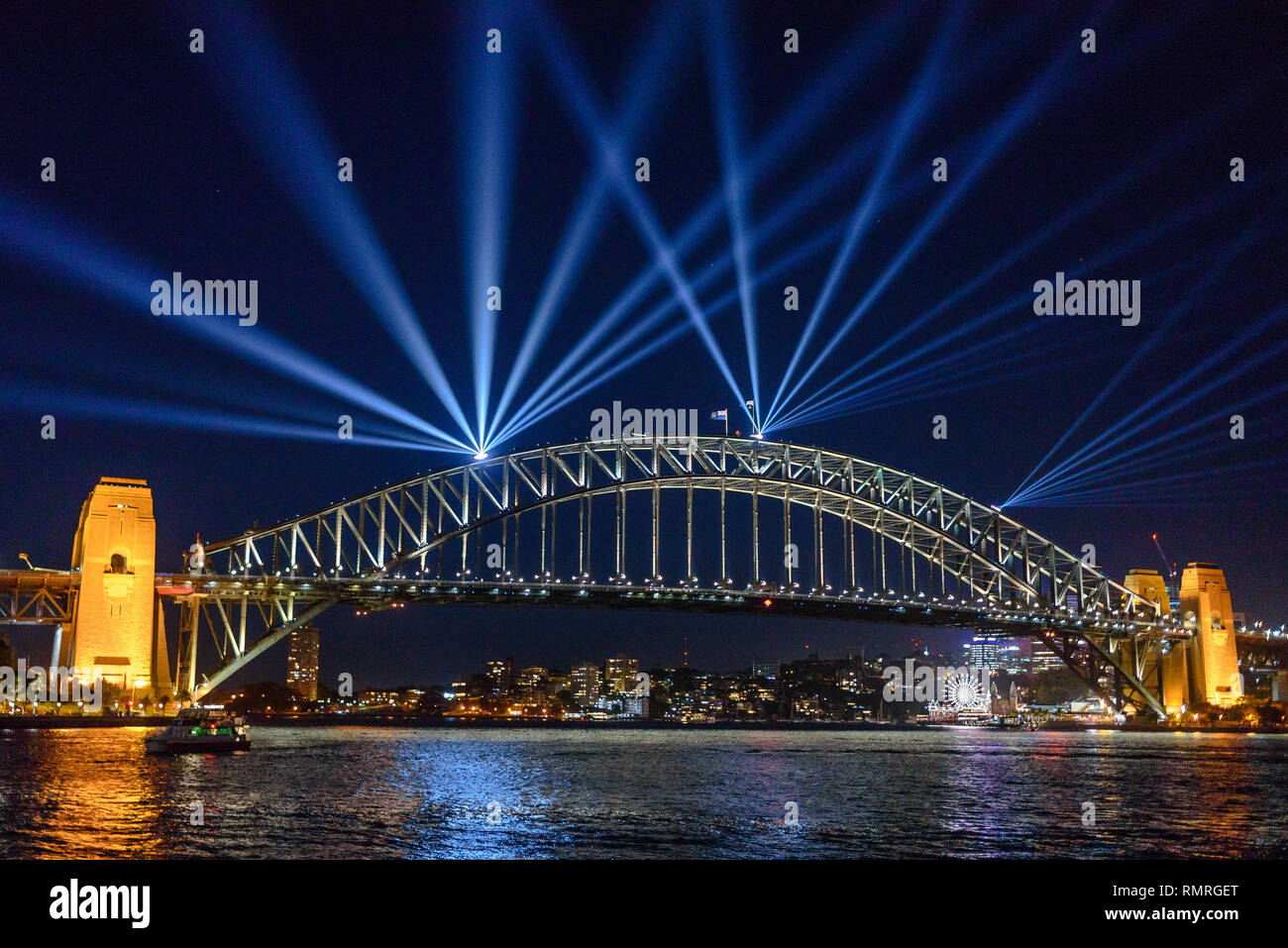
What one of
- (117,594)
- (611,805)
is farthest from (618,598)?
(611,805)

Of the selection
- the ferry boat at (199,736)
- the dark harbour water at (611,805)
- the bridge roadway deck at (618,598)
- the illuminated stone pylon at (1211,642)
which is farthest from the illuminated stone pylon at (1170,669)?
the ferry boat at (199,736)

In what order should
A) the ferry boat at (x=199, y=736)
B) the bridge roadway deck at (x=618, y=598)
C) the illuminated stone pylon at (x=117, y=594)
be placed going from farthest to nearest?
1. the bridge roadway deck at (x=618, y=598)
2. the illuminated stone pylon at (x=117, y=594)
3. the ferry boat at (x=199, y=736)

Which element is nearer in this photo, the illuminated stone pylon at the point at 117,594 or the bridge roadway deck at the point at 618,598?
the illuminated stone pylon at the point at 117,594

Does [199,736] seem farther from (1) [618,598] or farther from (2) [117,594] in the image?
(1) [618,598]

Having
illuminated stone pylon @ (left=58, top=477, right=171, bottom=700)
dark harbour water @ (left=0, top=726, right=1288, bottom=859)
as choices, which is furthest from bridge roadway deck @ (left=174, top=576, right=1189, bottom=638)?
dark harbour water @ (left=0, top=726, right=1288, bottom=859)

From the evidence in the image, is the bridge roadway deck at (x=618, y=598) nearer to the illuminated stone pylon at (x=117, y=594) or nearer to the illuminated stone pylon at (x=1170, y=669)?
the illuminated stone pylon at (x=117, y=594)
